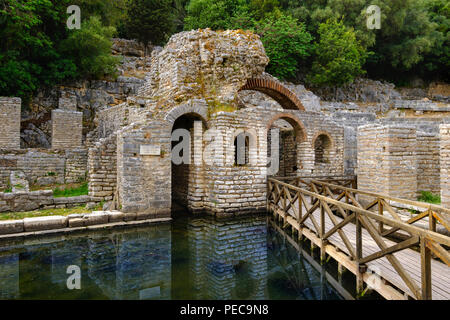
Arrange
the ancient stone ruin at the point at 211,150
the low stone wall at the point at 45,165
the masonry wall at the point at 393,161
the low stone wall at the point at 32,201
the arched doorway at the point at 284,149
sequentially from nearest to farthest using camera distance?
the masonry wall at the point at 393,161
the ancient stone ruin at the point at 211,150
the low stone wall at the point at 32,201
the low stone wall at the point at 45,165
the arched doorway at the point at 284,149

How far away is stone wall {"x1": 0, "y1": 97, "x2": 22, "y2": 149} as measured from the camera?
13969 mm

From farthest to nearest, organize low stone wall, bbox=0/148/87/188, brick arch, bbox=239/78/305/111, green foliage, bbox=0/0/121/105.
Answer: green foliage, bbox=0/0/121/105 < low stone wall, bbox=0/148/87/188 < brick arch, bbox=239/78/305/111

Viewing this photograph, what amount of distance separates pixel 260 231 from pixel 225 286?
3.16 meters

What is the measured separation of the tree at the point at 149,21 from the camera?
91.9 ft

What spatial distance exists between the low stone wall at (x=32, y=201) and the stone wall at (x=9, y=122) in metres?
8.01

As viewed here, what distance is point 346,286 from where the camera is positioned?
423 centimetres

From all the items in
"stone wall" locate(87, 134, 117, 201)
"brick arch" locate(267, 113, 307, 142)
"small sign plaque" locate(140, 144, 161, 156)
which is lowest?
"stone wall" locate(87, 134, 117, 201)

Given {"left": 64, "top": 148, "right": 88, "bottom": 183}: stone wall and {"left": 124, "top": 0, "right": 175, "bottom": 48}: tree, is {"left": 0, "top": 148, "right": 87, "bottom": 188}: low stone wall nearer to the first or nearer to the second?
{"left": 64, "top": 148, "right": 88, "bottom": 183}: stone wall

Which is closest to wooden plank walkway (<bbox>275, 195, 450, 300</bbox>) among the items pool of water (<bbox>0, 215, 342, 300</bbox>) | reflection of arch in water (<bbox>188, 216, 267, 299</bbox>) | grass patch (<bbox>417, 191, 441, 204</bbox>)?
pool of water (<bbox>0, 215, 342, 300</bbox>)

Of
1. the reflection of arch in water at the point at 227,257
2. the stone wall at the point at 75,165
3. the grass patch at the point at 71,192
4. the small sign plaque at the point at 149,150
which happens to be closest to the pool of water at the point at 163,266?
the reflection of arch in water at the point at 227,257

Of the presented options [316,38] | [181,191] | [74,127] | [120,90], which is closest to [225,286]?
[181,191]

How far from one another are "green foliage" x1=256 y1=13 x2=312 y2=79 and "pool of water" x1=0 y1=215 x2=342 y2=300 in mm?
18269

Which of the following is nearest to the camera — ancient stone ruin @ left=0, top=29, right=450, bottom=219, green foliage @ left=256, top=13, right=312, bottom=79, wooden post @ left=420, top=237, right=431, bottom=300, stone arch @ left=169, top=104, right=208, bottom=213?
wooden post @ left=420, top=237, right=431, bottom=300

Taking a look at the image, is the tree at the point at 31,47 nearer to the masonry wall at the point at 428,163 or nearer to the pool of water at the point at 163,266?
the pool of water at the point at 163,266
